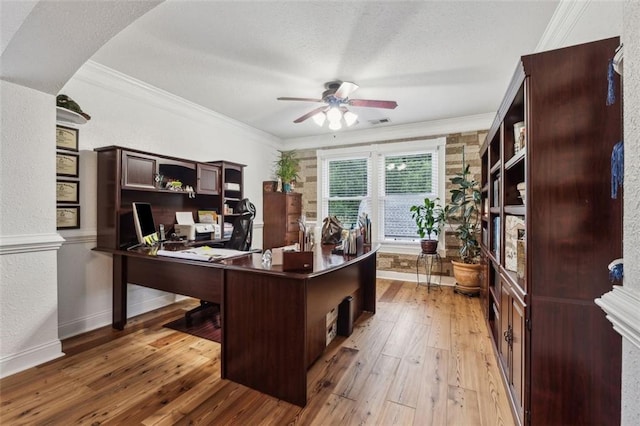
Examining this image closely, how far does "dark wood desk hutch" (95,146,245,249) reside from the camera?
2.69m

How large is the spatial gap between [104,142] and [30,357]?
196 centimetres

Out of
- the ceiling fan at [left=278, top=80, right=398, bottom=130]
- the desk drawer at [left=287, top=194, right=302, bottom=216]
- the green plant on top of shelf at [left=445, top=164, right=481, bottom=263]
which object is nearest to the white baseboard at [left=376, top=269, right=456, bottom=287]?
the green plant on top of shelf at [left=445, top=164, right=481, bottom=263]

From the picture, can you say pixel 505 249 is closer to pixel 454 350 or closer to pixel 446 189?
pixel 454 350

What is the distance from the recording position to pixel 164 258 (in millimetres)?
2273

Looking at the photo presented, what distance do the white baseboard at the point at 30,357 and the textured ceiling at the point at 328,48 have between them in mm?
2513

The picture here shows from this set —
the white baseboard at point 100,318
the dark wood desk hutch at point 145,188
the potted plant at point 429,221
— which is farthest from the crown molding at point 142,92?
the potted plant at point 429,221

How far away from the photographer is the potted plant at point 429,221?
164 inches

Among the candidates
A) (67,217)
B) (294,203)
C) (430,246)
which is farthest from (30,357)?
(430,246)

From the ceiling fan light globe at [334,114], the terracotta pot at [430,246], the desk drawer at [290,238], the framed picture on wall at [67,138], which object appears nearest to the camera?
the framed picture on wall at [67,138]

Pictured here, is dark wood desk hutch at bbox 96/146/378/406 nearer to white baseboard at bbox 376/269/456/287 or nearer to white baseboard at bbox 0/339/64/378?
white baseboard at bbox 0/339/64/378

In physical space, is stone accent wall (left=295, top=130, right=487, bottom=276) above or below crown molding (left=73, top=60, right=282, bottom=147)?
below

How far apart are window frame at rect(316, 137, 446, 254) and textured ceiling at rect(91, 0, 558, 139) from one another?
940 millimetres

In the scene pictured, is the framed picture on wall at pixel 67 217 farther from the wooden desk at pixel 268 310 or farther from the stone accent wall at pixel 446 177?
the stone accent wall at pixel 446 177

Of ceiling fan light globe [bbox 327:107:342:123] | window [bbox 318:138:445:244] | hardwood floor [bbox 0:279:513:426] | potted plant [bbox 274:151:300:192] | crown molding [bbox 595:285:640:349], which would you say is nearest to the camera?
crown molding [bbox 595:285:640:349]
